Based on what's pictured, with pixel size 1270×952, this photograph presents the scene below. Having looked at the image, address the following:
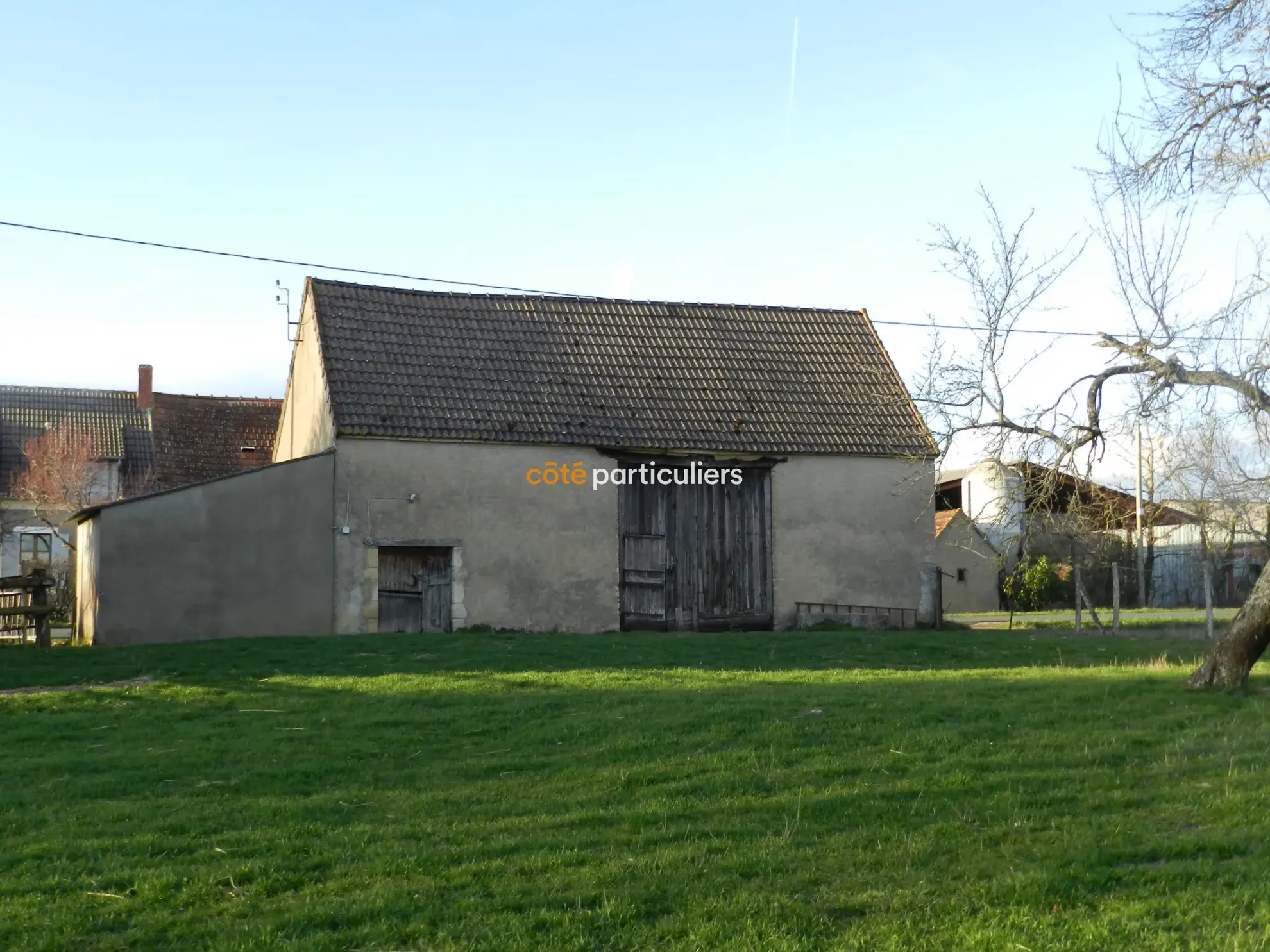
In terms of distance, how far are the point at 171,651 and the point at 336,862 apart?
12.3m

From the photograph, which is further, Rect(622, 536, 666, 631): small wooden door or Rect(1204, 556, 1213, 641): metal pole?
Rect(622, 536, 666, 631): small wooden door

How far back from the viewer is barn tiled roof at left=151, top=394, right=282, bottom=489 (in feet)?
140

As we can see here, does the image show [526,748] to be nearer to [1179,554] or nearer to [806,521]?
[806,521]

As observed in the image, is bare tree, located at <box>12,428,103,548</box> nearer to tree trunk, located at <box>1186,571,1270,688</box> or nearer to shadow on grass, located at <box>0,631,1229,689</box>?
shadow on grass, located at <box>0,631,1229,689</box>

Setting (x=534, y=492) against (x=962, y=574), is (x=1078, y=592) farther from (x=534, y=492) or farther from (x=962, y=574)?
(x=962, y=574)

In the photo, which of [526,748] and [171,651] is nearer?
[526,748]

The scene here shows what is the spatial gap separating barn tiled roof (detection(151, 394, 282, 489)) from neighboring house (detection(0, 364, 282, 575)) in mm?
32

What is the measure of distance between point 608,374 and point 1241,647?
15388mm

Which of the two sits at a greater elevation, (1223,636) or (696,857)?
(1223,636)

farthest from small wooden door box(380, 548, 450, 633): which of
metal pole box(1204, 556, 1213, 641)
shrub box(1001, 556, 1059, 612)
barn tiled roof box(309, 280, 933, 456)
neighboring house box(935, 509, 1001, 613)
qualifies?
neighboring house box(935, 509, 1001, 613)

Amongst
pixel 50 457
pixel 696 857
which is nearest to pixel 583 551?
pixel 696 857

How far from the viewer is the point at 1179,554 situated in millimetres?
42969

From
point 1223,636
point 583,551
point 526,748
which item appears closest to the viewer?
point 526,748

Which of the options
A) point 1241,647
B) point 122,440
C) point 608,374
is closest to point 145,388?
point 122,440
